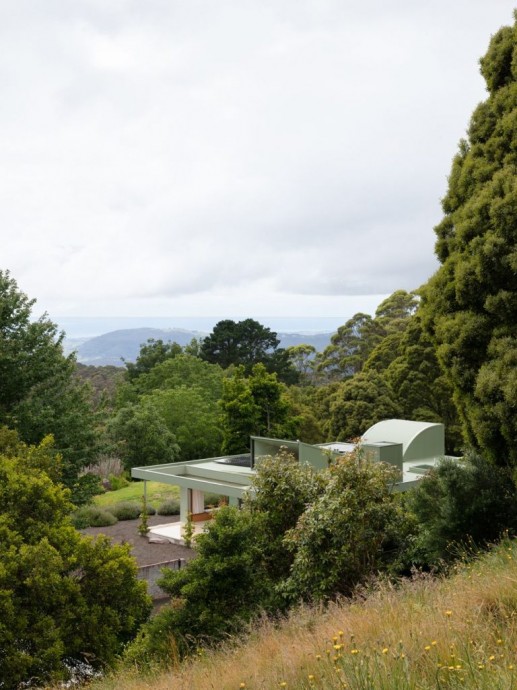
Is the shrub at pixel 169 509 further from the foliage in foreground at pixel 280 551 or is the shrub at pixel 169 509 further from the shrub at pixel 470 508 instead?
Result: the shrub at pixel 470 508

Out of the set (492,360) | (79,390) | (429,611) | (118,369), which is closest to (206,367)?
(79,390)

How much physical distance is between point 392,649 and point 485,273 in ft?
23.0

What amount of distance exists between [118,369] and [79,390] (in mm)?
63727

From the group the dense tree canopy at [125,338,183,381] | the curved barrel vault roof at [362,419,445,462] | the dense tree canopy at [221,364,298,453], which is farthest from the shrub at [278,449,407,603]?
the dense tree canopy at [125,338,183,381]

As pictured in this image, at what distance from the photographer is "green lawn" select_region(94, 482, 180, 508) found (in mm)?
32656

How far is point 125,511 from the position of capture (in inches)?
1156

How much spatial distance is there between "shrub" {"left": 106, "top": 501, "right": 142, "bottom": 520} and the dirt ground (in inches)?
14.0

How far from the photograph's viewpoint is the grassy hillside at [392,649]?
423 cm

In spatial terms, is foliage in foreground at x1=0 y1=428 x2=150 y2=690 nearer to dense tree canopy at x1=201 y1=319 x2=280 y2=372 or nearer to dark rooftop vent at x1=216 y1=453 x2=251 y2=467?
dark rooftop vent at x1=216 y1=453 x2=251 y2=467

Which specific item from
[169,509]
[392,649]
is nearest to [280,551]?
[392,649]

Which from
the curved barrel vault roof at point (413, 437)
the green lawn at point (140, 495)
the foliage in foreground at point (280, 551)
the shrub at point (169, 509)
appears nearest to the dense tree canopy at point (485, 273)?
the foliage in foreground at point (280, 551)

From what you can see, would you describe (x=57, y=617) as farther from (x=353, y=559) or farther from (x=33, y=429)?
(x=33, y=429)

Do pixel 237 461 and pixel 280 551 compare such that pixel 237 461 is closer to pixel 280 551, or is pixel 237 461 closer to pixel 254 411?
pixel 254 411

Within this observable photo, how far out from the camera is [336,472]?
1267 cm
